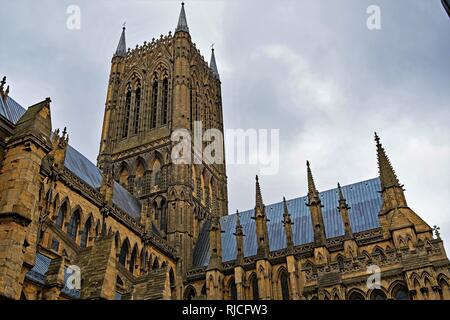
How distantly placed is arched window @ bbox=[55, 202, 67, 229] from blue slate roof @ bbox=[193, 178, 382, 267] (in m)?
14.4

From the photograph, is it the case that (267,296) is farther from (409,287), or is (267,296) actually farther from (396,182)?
(409,287)

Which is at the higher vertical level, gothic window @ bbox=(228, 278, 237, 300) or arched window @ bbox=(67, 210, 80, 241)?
arched window @ bbox=(67, 210, 80, 241)

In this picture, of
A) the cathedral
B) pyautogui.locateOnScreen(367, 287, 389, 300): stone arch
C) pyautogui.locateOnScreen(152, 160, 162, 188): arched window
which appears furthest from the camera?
pyautogui.locateOnScreen(152, 160, 162, 188): arched window

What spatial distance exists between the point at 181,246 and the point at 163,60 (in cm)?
2269

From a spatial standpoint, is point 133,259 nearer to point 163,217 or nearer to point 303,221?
point 163,217

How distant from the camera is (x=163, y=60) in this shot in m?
47.7

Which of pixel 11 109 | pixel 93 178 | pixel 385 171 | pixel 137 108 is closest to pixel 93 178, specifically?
pixel 93 178

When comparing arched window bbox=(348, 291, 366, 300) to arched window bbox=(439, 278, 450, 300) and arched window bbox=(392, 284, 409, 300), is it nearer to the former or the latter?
arched window bbox=(392, 284, 409, 300)

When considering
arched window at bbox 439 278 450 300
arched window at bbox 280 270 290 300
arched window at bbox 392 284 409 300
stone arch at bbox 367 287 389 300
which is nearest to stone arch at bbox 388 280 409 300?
arched window at bbox 392 284 409 300

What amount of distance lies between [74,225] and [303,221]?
1894cm

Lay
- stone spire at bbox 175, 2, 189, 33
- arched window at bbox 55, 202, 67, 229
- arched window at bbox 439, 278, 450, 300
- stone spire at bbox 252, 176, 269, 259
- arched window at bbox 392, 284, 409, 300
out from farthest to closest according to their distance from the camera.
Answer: stone spire at bbox 175, 2, 189, 33 → stone spire at bbox 252, 176, 269, 259 → arched window at bbox 55, 202, 67, 229 → arched window at bbox 392, 284, 409, 300 → arched window at bbox 439, 278, 450, 300

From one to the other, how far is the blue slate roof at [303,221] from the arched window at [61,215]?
47.3 feet

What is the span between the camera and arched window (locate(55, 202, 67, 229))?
78.3 feet
